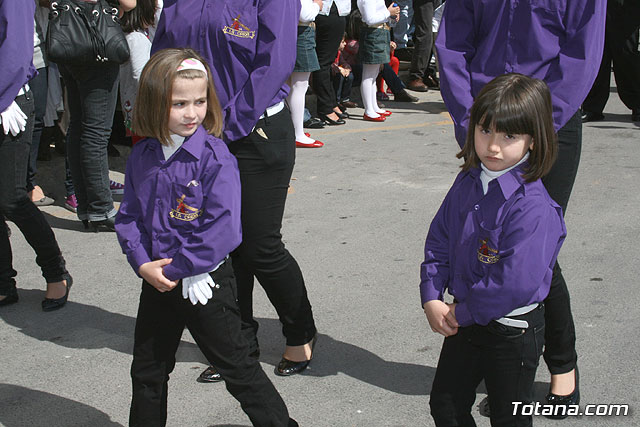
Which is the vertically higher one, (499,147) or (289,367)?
(499,147)

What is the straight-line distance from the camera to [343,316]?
14.3 feet

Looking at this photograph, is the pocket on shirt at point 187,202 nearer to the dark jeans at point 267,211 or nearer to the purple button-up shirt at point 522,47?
the dark jeans at point 267,211

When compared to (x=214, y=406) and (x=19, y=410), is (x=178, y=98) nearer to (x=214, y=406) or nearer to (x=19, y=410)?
(x=214, y=406)

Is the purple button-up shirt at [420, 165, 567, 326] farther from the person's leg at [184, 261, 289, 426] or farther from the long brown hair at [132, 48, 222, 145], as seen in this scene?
the long brown hair at [132, 48, 222, 145]

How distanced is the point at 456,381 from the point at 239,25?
5.35 feet

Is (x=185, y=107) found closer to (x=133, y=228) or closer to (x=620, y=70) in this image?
(x=133, y=228)

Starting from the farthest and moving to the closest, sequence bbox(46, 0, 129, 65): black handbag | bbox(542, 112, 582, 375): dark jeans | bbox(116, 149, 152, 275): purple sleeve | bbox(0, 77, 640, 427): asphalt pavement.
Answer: bbox(46, 0, 129, 65): black handbag → bbox(0, 77, 640, 427): asphalt pavement → bbox(542, 112, 582, 375): dark jeans → bbox(116, 149, 152, 275): purple sleeve

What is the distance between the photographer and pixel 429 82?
11.7 meters

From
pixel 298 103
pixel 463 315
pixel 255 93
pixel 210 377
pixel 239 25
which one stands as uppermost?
pixel 239 25

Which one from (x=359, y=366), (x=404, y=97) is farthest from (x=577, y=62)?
(x=404, y=97)

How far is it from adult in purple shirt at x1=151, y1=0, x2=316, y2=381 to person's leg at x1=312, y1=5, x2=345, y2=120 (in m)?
5.22

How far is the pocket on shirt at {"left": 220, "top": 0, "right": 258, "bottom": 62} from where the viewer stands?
3.33 m

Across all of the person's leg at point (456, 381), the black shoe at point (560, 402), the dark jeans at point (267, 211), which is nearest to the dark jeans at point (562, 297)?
the black shoe at point (560, 402)

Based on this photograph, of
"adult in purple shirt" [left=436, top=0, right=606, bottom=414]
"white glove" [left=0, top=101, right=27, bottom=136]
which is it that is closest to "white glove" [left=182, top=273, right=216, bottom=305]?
"adult in purple shirt" [left=436, top=0, right=606, bottom=414]
